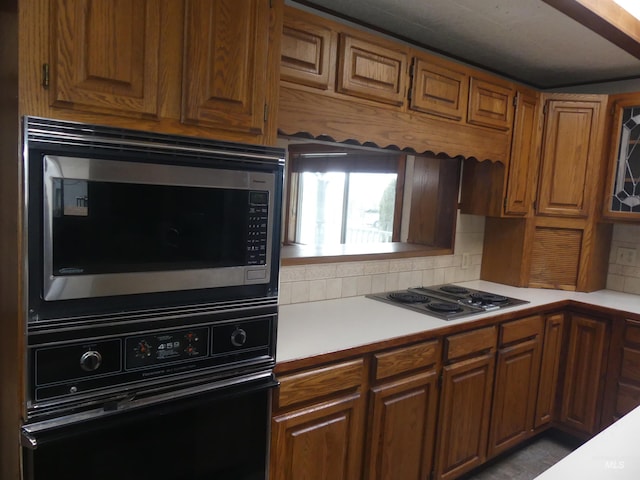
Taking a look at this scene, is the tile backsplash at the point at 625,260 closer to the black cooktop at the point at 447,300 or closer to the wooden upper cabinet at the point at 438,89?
the black cooktop at the point at 447,300

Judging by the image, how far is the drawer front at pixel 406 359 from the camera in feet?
6.35

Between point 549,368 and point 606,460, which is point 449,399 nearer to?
point 549,368

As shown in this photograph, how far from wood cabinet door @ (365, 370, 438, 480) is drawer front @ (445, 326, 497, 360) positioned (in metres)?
0.15

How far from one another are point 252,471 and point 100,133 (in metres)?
1.19

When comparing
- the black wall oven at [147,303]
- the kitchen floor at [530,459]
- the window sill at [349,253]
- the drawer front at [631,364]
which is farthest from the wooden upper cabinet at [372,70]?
the kitchen floor at [530,459]

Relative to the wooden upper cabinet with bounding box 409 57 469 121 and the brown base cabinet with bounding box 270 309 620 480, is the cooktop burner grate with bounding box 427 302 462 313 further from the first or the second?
the wooden upper cabinet with bounding box 409 57 469 121

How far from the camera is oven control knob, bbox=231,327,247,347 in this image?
4.94 feet

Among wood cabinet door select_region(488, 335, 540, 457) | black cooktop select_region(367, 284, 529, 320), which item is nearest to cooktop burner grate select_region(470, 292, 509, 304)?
black cooktop select_region(367, 284, 529, 320)

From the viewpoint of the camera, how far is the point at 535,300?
9.28 feet

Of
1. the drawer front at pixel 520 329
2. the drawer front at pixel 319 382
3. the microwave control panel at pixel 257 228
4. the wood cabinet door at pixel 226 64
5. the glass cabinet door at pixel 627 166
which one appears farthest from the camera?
the glass cabinet door at pixel 627 166

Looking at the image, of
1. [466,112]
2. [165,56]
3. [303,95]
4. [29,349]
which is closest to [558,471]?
[29,349]

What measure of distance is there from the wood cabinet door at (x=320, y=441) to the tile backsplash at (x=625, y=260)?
241cm

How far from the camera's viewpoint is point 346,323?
211 centimetres

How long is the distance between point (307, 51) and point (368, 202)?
359cm
